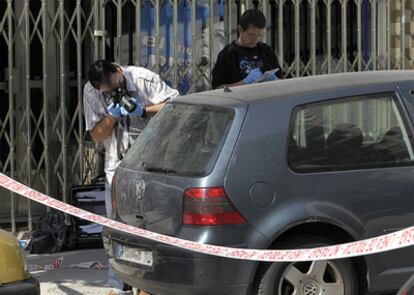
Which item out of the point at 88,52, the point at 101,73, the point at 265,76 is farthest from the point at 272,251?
the point at 88,52

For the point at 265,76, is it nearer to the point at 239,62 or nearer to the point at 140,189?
the point at 239,62

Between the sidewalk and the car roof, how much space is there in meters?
2.06

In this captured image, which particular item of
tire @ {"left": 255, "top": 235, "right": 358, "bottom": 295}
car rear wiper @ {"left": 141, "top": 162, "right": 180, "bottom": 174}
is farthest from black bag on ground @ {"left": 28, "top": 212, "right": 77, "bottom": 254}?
tire @ {"left": 255, "top": 235, "right": 358, "bottom": 295}

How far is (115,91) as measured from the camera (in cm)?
592

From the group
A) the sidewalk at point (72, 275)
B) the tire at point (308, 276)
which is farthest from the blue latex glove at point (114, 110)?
the tire at point (308, 276)

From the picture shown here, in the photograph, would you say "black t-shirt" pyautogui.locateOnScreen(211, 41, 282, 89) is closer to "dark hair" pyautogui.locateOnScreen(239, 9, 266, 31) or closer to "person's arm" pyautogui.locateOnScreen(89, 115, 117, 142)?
"dark hair" pyautogui.locateOnScreen(239, 9, 266, 31)

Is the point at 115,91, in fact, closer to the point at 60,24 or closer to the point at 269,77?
the point at 269,77

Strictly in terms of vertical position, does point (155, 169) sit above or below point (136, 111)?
below

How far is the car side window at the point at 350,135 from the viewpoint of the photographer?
4910 millimetres

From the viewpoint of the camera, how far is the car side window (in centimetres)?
491

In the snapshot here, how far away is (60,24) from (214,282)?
4.33 meters

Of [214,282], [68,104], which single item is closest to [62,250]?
[68,104]

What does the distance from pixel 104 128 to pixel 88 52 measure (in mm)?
2617

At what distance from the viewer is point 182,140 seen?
16.5 feet
